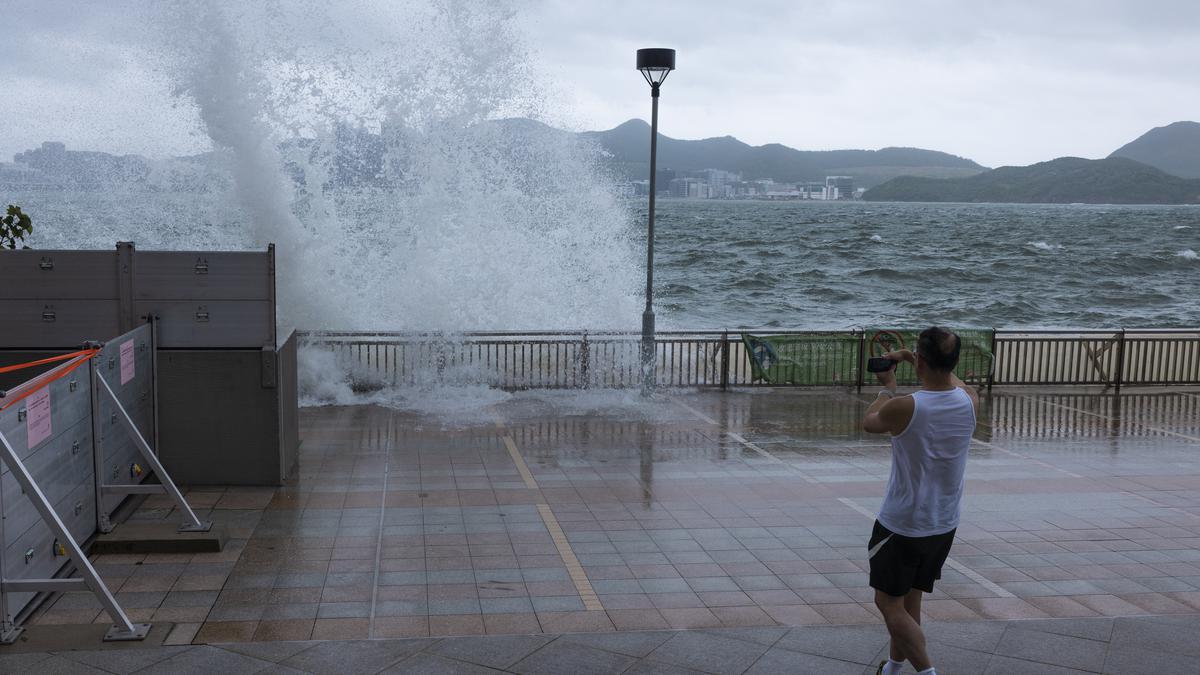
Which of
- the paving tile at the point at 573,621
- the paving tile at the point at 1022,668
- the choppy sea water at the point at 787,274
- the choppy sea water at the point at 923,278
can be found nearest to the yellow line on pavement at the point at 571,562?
the paving tile at the point at 573,621

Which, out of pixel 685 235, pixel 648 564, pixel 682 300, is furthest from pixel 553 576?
pixel 685 235

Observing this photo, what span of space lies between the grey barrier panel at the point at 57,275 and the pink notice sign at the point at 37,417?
3133 millimetres

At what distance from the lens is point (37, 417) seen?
23.2ft

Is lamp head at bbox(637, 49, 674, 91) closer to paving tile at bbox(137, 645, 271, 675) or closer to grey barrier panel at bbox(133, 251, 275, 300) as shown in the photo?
grey barrier panel at bbox(133, 251, 275, 300)

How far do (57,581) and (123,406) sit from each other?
10.3ft

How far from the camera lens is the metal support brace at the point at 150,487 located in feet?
27.2

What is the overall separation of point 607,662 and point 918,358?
8.43 feet

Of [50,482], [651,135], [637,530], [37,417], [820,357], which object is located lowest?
[637,530]

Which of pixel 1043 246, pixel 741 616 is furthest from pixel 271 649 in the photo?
pixel 1043 246

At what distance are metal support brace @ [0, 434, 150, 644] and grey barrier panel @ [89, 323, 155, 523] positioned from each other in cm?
205

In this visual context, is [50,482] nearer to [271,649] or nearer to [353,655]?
[271,649]

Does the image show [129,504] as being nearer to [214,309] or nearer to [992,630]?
[214,309]

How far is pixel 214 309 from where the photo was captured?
10.4m

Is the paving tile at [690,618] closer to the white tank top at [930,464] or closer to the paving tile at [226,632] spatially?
the white tank top at [930,464]
